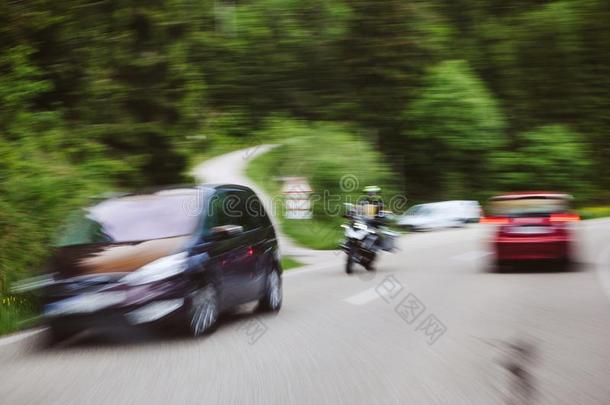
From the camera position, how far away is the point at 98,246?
28.3 ft

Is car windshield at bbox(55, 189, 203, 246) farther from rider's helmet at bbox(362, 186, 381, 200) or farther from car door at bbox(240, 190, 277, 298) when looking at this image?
rider's helmet at bbox(362, 186, 381, 200)

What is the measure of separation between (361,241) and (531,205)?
334 centimetres

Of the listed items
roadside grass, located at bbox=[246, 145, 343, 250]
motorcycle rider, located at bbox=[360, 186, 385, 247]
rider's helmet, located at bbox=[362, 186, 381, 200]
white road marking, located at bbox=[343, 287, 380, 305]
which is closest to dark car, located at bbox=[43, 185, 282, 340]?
white road marking, located at bbox=[343, 287, 380, 305]

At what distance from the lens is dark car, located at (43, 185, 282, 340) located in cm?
795

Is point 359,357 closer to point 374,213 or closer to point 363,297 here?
point 363,297

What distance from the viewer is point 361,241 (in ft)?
54.1

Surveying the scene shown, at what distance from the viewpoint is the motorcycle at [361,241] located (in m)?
16.5

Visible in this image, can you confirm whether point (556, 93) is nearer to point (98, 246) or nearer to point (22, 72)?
point (22, 72)

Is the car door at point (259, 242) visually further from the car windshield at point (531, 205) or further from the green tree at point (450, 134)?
the green tree at point (450, 134)

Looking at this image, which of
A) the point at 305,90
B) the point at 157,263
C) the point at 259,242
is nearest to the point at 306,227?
the point at 259,242

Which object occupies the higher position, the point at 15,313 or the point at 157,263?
the point at 157,263

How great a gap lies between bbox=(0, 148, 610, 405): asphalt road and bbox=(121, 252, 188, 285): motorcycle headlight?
2.11ft

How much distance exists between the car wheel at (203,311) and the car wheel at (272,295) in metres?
1.63

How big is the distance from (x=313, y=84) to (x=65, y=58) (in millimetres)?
30498
